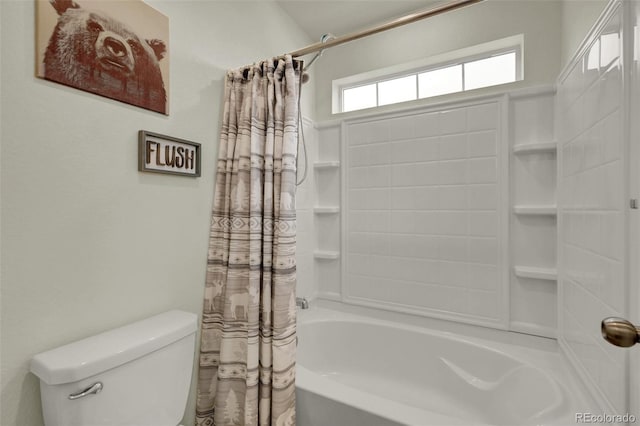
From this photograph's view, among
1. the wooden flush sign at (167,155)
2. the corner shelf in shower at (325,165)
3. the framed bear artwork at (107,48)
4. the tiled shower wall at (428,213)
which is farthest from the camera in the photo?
the corner shelf in shower at (325,165)

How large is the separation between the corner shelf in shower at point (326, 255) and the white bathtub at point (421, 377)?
39 cm

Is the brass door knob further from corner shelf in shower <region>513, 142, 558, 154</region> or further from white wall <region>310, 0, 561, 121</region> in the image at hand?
white wall <region>310, 0, 561, 121</region>

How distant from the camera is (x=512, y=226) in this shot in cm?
174

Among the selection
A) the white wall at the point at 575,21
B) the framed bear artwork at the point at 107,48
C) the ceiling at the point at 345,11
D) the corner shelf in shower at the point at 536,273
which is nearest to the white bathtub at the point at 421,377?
the corner shelf in shower at the point at 536,273

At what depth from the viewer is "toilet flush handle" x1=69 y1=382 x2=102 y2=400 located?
0.85 metres

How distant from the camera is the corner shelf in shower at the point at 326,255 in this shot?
228 centimetres

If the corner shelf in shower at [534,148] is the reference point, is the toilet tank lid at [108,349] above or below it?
below

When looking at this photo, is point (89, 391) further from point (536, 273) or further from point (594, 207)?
point (536, 273)

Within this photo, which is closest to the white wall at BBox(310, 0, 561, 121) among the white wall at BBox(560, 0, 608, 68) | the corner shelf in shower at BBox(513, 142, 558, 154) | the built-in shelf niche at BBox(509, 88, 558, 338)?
the white wall at BBox(560, 0, 608, 68)

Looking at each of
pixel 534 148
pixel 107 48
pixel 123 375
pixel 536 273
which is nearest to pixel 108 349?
pixel 123 375

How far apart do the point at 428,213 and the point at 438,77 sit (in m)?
0.98

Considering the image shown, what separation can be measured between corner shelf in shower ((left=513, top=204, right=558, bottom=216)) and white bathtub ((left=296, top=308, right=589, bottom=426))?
703mm

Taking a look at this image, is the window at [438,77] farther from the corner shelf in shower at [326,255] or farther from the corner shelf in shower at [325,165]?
the corner shelf in shower at [326,255]

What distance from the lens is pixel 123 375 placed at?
0.95m
